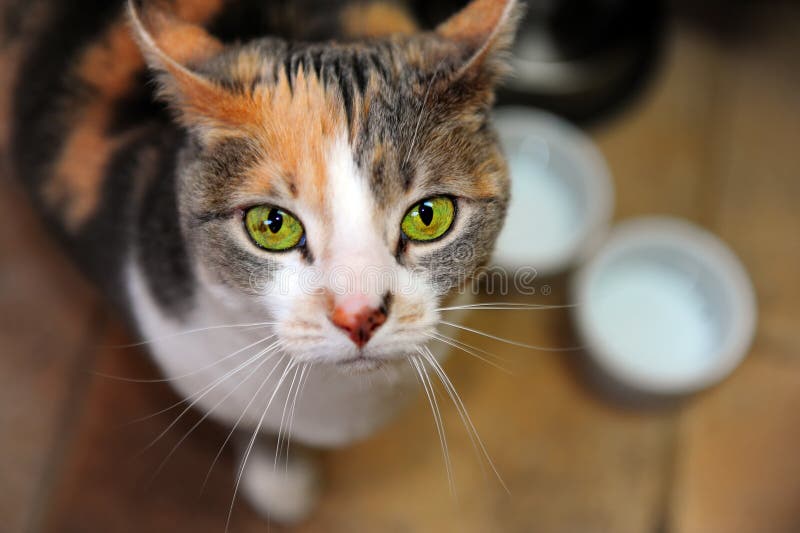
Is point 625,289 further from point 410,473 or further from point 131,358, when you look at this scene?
point 131,358

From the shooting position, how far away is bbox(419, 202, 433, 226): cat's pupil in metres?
0.70

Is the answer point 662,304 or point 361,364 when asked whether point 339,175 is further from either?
point 662,304

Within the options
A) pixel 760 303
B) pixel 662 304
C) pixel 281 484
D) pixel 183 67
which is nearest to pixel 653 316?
pixel 662 304

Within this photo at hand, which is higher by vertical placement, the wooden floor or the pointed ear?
the pointed ear

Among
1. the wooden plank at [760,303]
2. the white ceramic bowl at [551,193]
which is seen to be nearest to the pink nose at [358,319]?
the white ceramic bowl at [551,193]

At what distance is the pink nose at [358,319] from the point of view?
63cm

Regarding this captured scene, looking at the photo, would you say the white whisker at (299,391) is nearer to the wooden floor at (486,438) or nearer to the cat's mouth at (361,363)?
the cat's mouth at (361,363)

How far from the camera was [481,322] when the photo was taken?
1.30 meters

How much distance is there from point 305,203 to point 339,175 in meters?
0.04

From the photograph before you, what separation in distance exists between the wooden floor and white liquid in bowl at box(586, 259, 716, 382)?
0.08 meters

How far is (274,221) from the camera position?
68 centimetres

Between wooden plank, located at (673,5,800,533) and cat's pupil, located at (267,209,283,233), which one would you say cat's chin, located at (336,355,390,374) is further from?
wooden plank, located at (673,5,800,533)

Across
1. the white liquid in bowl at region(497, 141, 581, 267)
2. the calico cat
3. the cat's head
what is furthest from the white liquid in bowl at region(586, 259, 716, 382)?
the cat's head

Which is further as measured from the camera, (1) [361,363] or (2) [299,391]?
(2) [299,391]
